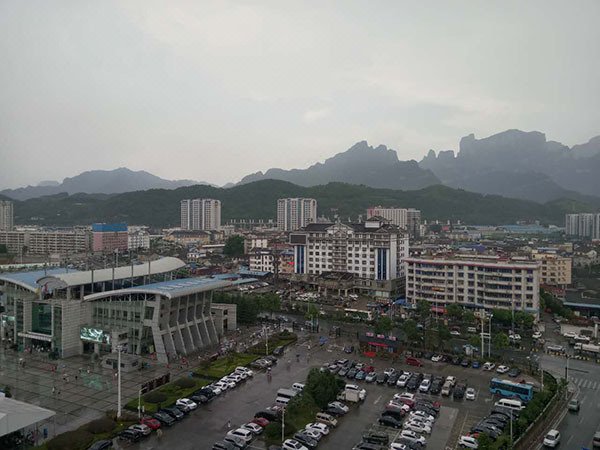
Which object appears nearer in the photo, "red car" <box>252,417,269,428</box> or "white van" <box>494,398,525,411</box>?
"red car" <box>252,417,269,428</box>

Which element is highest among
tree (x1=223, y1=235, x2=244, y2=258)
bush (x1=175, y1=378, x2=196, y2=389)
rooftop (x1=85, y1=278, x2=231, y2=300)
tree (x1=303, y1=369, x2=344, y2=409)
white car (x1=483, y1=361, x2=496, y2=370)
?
rooftop (x1=85, y1=278, x2=231, y2=300)

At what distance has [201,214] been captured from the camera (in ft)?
327

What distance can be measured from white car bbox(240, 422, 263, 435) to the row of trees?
12555 mm

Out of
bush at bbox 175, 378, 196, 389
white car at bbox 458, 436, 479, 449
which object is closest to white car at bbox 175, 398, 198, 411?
bush at bbox 175, 378, 196, 389

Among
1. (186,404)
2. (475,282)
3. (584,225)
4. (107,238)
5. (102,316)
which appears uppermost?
(584,225)

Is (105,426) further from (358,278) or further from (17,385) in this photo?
(358,278)

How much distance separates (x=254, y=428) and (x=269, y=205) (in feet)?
338

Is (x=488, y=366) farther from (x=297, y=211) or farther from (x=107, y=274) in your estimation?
(x=297, y=211)

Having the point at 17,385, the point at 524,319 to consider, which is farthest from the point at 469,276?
the point at 17,385

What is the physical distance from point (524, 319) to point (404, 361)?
26.2 ft

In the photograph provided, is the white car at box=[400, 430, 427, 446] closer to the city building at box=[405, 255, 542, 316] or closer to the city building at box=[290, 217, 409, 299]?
the city building at box=[405, 255, 542, 316]

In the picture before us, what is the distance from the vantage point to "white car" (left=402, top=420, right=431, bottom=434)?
43.0 ft

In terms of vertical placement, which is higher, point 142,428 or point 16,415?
point 16,415

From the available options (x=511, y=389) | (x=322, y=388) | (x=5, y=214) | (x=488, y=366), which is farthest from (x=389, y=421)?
(x=5, y=214)
